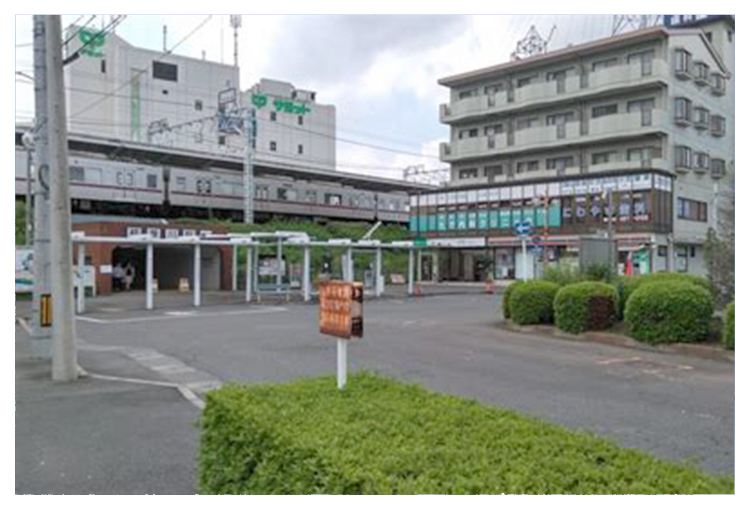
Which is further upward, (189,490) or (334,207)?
(334,207)

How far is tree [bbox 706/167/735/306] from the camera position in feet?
38.8

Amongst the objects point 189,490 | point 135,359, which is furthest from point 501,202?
point 189,490

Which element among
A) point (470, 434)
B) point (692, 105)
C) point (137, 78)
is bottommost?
point (470, 434)

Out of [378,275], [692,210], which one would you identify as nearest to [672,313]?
[378,275]

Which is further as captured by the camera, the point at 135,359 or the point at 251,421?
the point at 135,359

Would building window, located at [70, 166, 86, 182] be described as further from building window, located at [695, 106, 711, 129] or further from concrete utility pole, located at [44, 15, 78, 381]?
building window, located at [695, 106, 711, 129]

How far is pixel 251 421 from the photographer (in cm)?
366

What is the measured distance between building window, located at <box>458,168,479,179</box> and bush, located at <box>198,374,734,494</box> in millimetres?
43722

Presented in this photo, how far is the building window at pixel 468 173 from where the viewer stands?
47094 mm

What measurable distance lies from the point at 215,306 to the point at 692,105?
30.2 meters

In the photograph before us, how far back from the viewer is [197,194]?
130ft

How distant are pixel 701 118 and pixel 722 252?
3171 cm

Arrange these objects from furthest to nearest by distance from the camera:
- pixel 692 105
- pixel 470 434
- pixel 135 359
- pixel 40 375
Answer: pixel 692 105 < pixel 135 359 < pixel 40 375 < pixel 470 434

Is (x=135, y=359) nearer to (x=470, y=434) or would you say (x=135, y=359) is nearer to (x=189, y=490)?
(x=189, y=490)
